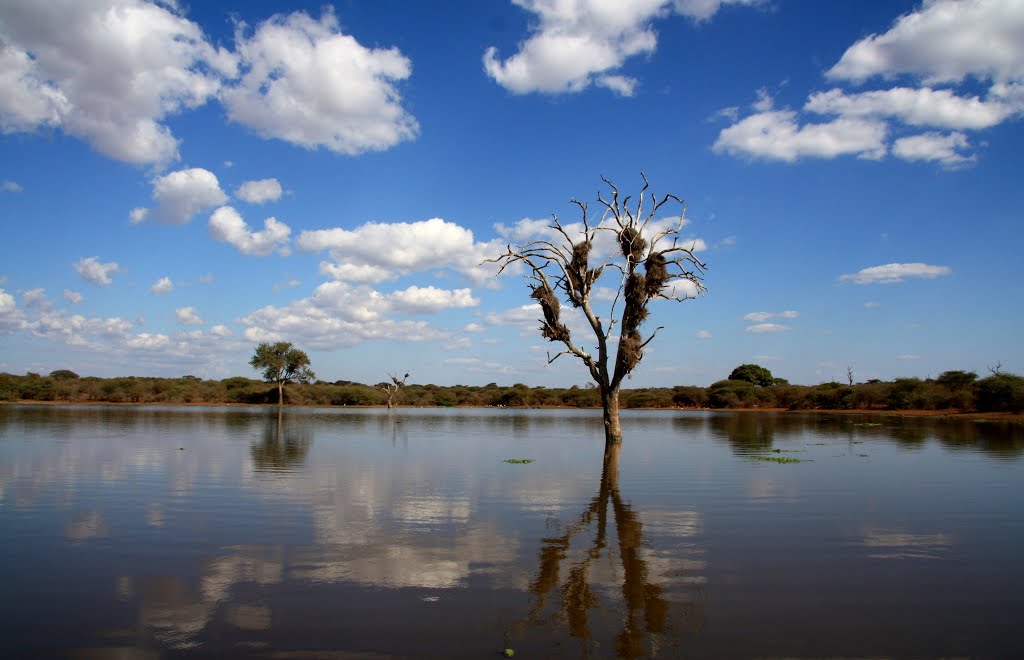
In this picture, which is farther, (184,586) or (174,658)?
(184,586)

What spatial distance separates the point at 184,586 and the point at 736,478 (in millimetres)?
13010

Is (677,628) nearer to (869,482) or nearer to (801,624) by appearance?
(801,624)

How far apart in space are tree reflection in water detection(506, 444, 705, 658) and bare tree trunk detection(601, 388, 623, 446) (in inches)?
681

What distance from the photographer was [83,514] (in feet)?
34.0

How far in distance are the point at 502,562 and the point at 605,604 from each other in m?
1.89

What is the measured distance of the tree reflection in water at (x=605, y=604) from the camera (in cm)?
540

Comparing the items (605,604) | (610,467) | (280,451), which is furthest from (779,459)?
(280,451)

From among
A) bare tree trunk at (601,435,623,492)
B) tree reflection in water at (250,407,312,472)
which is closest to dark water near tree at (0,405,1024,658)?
bare tree trunk at (601,435,623,492)

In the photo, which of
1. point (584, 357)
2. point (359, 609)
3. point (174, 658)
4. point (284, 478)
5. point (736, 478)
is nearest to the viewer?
point (174, 658)

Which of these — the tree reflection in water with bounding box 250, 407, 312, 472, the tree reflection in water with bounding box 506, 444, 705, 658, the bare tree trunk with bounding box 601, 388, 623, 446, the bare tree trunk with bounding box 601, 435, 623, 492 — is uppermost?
the bare tree trunk with bounding box 601, 388, 623, 446

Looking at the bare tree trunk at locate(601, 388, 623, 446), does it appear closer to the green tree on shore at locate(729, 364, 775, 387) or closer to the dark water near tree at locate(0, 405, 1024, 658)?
the dark water near tree at locate(0, 405, 1024, 658)

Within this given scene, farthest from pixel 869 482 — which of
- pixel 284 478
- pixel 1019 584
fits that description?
pixel 284 478

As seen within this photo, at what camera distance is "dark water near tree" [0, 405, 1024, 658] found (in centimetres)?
545

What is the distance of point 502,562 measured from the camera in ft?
25.5
